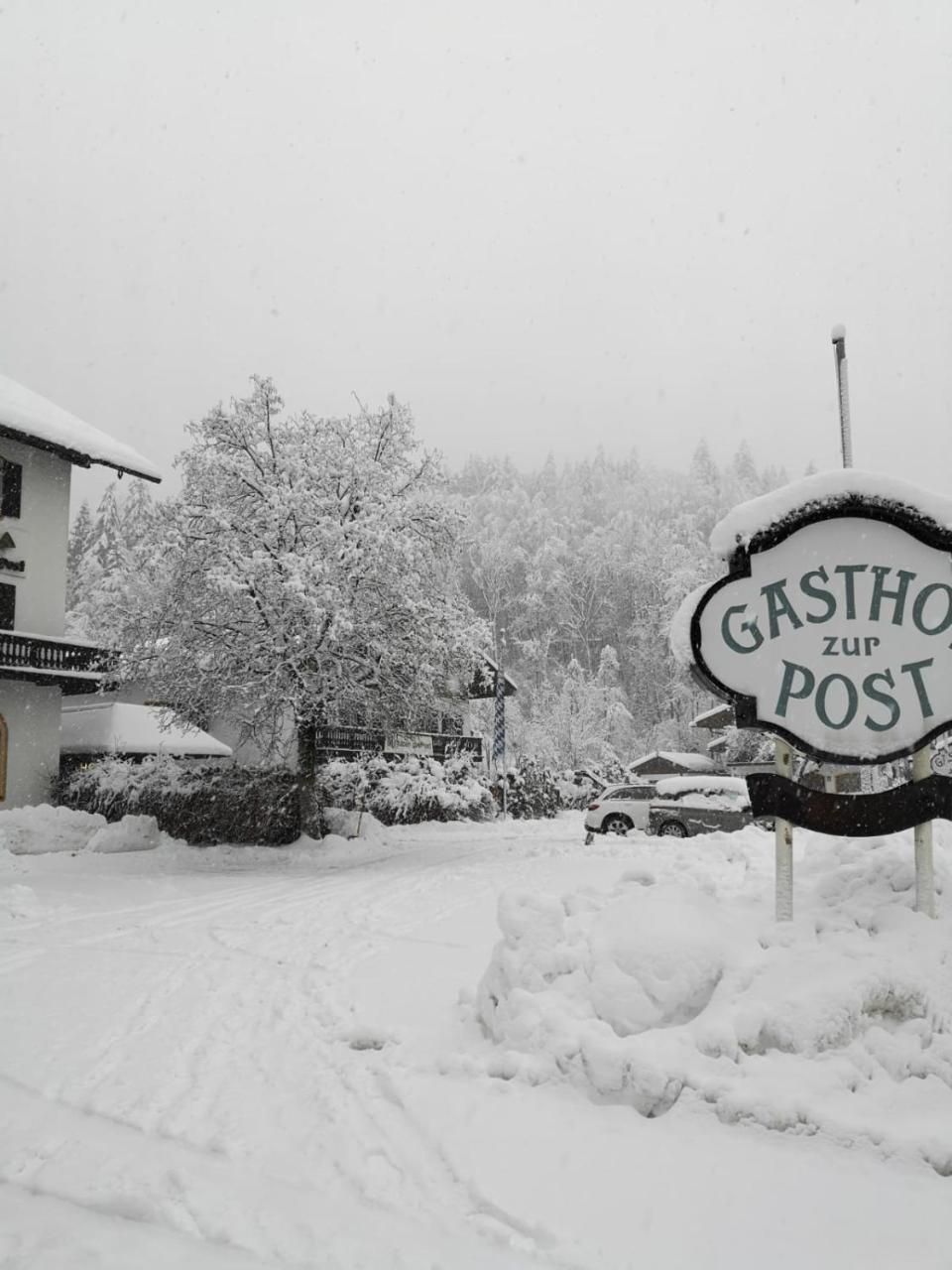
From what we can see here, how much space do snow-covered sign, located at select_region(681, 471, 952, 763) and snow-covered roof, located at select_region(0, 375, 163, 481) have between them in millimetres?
19988

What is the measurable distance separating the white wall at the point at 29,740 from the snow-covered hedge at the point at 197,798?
0.69 metres

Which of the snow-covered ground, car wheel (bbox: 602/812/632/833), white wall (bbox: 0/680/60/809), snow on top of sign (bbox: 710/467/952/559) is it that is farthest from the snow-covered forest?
snow on top of sign (bbox: 710/467/952/559)

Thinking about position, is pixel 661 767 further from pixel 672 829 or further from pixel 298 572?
pixel 298 572

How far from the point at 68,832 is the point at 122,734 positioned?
901 cm

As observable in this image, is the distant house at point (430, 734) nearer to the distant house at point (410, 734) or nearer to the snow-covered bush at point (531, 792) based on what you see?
the distant house at point (410, 734)

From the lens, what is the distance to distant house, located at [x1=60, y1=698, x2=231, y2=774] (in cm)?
2686

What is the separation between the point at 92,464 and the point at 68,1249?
76.5 ft

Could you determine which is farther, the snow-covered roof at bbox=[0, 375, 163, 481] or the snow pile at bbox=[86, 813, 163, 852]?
the snow-covered roof at bbox=[0, 375, 163, 481]

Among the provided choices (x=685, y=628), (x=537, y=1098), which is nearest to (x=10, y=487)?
(x=685, y=628)

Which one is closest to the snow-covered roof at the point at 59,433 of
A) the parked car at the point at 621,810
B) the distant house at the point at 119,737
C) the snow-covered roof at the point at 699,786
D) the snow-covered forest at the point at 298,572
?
the snow-covered forest at the point at 298,572

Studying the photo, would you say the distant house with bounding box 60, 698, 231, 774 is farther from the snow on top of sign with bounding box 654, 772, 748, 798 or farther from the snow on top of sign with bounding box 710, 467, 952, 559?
the snow on top of sign with bounding box 710, 467, 952, 559

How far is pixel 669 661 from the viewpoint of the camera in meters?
74.0

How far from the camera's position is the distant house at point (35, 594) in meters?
21.3

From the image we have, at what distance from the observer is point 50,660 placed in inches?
838
